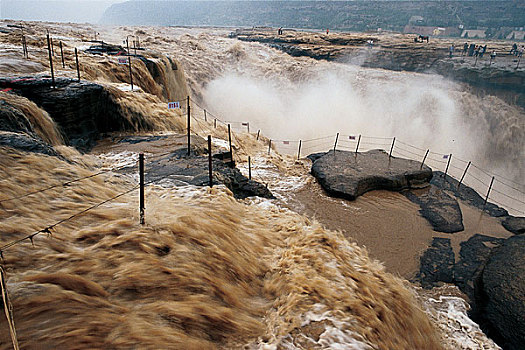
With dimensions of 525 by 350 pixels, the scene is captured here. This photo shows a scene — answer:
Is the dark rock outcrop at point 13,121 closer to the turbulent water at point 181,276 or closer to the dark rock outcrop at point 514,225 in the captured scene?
the turbulent water at point 181,276

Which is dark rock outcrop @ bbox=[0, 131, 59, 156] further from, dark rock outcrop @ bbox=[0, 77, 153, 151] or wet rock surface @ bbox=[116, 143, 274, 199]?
dark rock outcrop @ bbox=[0, 77, 153, 151]

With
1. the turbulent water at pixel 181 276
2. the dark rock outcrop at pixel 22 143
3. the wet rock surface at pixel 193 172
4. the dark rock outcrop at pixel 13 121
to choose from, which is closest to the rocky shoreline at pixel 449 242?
the turbulent water at pixel 181 276

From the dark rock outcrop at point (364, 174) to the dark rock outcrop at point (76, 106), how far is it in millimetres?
7908

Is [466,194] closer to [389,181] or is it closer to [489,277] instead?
[389,181]

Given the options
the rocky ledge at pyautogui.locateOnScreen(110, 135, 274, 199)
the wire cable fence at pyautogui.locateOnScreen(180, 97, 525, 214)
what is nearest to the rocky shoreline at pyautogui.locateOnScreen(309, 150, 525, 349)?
the rocky ledge at pyautogui.locateOnScreen(110, 135, 274, 199)

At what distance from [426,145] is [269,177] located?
1820cm

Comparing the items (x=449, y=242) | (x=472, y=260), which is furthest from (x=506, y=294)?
(x=449, y=242)

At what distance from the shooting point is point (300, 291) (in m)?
5.45

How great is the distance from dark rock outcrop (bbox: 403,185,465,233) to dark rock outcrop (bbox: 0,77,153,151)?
1118 cm

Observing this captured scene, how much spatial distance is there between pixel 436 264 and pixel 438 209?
3.50 meters

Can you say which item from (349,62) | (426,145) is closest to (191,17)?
(349,62)

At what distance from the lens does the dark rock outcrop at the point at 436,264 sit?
8.27 m

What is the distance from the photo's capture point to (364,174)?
513 inches

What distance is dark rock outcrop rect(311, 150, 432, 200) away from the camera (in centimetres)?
1234
